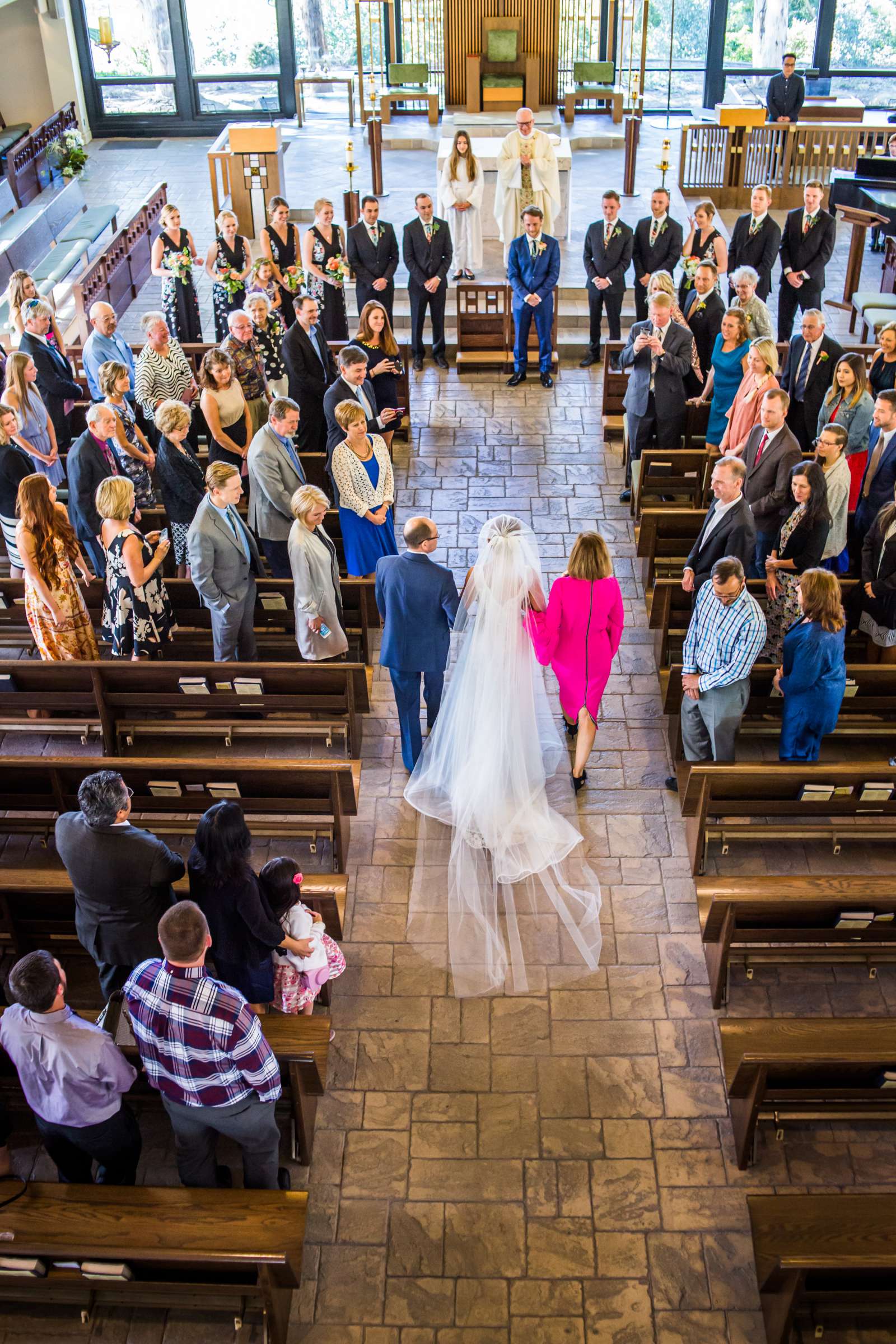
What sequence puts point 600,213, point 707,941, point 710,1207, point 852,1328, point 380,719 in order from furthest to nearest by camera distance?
point 600,213 < point 380,719 < point 707,941 < point 710,1207 < point 852,1328

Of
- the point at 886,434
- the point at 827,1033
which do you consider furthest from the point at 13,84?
the point at 827,1033

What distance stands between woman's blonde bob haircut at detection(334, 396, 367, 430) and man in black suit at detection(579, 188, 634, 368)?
413cm

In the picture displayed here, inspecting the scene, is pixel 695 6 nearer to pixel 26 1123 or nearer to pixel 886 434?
pixel 886 434

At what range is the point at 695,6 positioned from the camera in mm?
17141

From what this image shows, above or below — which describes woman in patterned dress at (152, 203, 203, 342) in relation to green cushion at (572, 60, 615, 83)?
below

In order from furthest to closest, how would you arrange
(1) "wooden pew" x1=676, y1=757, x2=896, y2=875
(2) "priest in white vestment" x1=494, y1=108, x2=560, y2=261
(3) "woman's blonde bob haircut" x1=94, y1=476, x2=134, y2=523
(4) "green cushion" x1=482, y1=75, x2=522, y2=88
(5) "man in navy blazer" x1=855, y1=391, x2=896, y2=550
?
1. (4) "green cushion" x1=482, y1=75, x2=522, y2=88
2. (2) "priest in white vestment" x1=494, y1=108, x2=560, y2=261
3. (5) "man in navy blazer" x1=855, y1=391, x2=896, y2=550
4. (3) "woman's blonde bob haircut" x1=94, y1=476, x2=134, y2=523
5. (1) "wooden pew" x1=676, y1=757, x2=896, y2=875

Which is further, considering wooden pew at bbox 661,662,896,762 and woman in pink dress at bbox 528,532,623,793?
wooden pew at bbox 661,662,896,762

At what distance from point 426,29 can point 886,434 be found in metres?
11.8

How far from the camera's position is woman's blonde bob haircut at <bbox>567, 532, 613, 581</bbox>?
514cm

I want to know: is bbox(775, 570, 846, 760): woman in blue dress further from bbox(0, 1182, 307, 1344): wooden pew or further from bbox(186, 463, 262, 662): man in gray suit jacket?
bbox(0, 1182, 307, 1344): wooden pew

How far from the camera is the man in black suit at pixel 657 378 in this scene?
727 cm

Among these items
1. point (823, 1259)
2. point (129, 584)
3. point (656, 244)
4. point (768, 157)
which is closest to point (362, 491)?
point (129, 584)

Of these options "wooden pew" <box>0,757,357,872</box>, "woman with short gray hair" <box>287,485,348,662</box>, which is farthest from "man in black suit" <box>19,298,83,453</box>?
"wooden pew" <box>0,757,357,872</box>

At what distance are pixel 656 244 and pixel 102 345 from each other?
4587 millimetres
